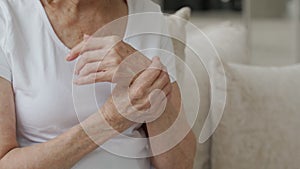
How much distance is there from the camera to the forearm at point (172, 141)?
3.91ft

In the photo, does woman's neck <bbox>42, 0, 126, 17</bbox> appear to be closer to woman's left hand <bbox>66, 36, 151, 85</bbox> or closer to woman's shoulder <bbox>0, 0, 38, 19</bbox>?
woman's shoulder <bbox>0, 0, 38, 19</bbox>

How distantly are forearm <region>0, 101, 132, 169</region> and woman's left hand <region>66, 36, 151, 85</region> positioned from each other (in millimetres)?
78

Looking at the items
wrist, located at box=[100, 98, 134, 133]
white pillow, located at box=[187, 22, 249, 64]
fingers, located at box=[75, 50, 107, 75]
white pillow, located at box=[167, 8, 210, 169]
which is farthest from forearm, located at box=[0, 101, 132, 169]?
white pillow, located at box=[187, 22, 249, 64]

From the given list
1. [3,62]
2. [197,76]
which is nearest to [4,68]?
[3,62]

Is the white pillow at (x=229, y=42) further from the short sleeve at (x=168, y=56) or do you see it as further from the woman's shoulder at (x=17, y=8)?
the woman's shoulder at (x=17, y=8)

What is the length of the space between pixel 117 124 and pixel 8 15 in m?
0.31

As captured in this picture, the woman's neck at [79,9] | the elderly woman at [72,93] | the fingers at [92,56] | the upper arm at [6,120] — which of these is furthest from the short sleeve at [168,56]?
the upper arm at [6,120]

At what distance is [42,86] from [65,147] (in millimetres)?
135

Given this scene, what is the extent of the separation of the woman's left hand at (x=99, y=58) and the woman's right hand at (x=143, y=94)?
0.09 feet

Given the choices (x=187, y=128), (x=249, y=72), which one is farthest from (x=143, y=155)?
(x=249, y=72)

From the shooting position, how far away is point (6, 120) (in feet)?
3.81

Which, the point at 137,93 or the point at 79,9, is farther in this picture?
the point at 79,9

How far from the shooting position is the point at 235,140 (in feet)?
5.15

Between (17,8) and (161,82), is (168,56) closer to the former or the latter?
(161,82)
